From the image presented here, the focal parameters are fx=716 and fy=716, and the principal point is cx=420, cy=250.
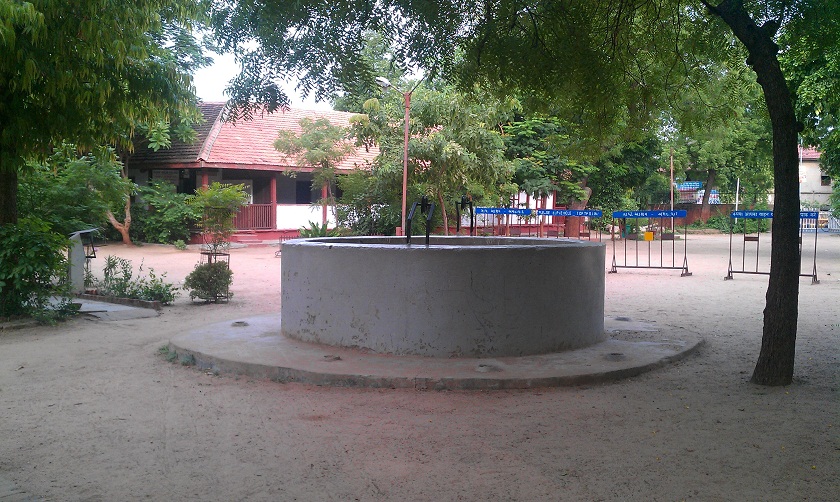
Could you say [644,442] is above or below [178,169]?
below

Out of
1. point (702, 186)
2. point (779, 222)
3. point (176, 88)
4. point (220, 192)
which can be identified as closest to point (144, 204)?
point (220, 192)

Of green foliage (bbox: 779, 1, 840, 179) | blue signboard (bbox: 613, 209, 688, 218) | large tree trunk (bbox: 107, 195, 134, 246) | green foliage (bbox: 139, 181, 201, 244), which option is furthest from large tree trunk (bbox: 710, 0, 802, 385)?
large tree trunk (bbox: 107, 195, 134, 246)

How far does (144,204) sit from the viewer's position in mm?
28359

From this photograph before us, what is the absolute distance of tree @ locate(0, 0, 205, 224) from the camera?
8.76 metres

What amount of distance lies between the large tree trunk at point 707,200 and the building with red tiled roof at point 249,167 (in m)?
29.6

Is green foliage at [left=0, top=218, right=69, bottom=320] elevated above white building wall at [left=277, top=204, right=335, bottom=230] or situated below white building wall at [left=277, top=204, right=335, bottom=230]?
below

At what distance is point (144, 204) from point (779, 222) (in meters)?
26.0

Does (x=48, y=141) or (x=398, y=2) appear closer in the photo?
(x=398, y=2)

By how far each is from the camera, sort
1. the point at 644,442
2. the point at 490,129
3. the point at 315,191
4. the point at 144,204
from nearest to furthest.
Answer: the point at 644,442 < the point at 490,129 < the point at 144,204 < the point at 315,191

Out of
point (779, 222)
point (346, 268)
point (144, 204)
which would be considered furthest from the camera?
point (144, 204)

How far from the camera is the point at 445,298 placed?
24.2 ft

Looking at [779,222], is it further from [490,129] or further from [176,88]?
[490,129]

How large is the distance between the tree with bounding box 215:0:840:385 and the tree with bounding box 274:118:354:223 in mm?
18480

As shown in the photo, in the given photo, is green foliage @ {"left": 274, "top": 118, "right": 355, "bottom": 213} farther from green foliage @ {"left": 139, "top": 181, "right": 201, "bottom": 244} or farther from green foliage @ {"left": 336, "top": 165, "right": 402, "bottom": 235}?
green foliage @ {"left": 139, "top": 181, "right": 201, "bottom": 244}
